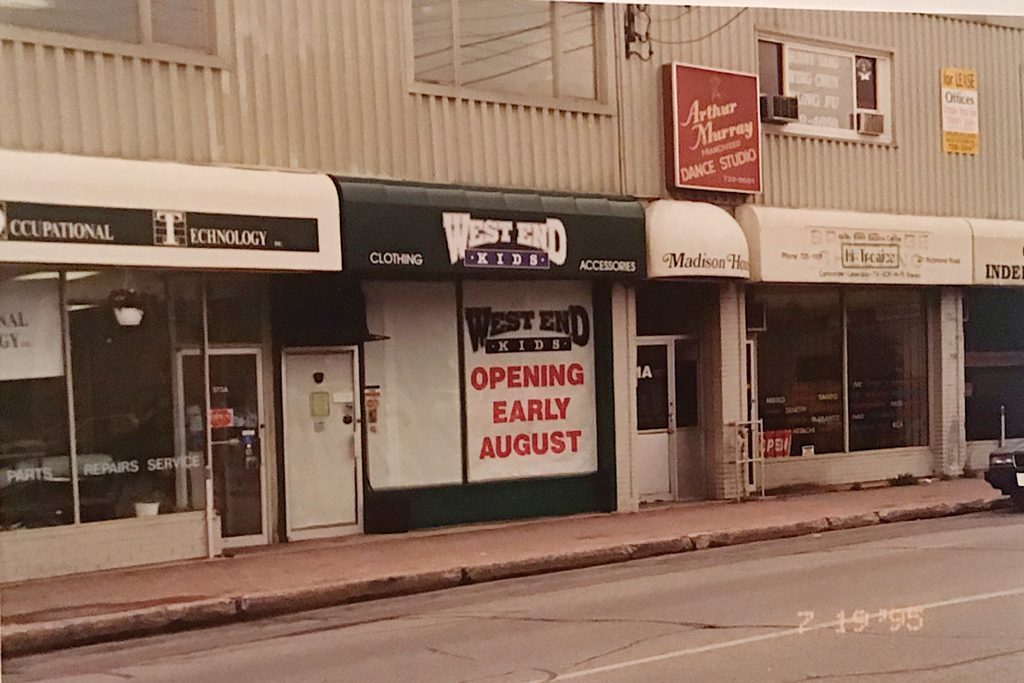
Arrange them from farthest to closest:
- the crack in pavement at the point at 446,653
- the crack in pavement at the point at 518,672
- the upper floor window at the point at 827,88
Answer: the upper floor window at the point at 827,88 → the crack in pavement at the point at 446,653 → the crack in pavement at the point at 518,672

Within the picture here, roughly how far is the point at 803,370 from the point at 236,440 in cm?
791

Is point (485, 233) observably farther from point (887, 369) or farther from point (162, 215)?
point (887, 369)

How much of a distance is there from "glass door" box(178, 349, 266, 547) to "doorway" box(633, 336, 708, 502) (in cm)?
483

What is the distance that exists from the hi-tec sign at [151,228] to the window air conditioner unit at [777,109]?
6.65 metres

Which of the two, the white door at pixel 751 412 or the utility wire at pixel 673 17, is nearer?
the utility wire at pixel 673 17

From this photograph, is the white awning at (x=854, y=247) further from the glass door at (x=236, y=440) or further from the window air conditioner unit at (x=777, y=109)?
the glass door at (x=236, y=440)

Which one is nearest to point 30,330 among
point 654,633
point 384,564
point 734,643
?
point 384,564

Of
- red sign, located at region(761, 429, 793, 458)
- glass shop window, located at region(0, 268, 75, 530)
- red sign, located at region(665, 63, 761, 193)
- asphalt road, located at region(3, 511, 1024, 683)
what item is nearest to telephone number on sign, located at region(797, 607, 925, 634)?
asphalt road, located at region(3, 511, 1024, 683)

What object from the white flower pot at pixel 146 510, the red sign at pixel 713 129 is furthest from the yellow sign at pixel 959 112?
the white flower pot at pixel 146 510

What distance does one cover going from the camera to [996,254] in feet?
52.4

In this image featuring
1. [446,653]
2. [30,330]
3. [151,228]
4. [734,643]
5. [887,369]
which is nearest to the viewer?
[734,643]

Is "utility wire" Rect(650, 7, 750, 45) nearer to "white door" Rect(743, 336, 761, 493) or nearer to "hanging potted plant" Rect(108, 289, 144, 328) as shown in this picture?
"white door" Rect(743, 336, 761, 493)

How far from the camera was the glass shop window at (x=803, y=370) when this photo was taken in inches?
601

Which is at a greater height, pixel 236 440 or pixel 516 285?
pixel 516 285
